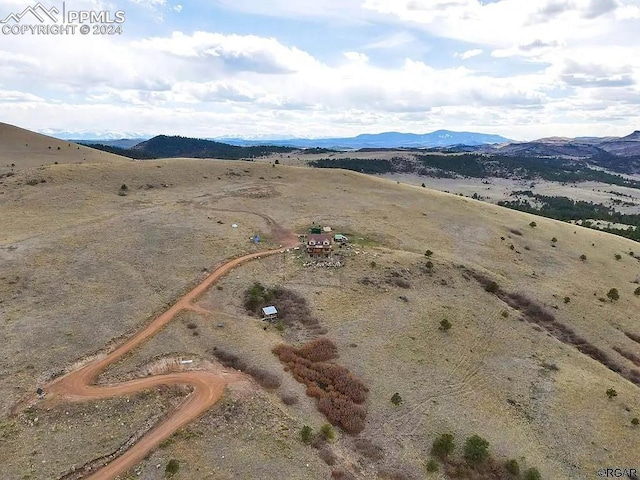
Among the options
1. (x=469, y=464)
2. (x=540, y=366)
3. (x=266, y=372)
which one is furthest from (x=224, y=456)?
(x=540, y=366)

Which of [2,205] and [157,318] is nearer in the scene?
[157,318]

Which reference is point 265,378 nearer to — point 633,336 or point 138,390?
point 138,390

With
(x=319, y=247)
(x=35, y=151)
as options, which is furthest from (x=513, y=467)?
(x=35, y=151)

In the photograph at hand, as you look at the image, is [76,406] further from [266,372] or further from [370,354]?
[370,354]

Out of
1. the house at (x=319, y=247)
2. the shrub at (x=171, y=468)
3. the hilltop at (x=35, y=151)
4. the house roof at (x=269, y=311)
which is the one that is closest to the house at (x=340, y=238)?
the house at (x=319, y=247)

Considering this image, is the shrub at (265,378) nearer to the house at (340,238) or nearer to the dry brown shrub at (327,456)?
the dry brown shrub at (327,456)
